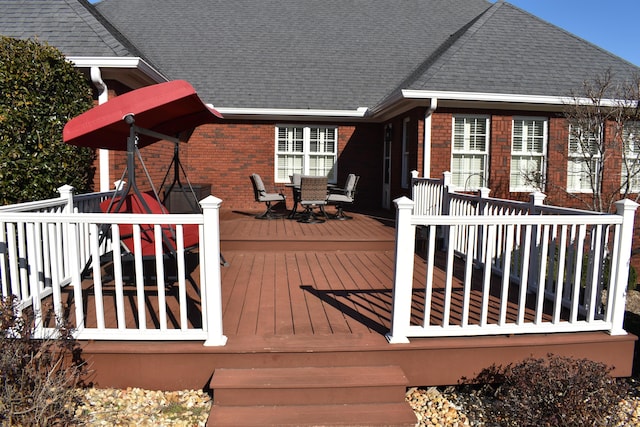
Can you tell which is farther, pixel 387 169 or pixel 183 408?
pixel 387 169

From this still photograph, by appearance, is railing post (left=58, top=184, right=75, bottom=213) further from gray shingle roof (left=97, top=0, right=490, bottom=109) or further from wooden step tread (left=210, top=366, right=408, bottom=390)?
gray shingle roof (left=97, top=0, right=490, bottom=109)

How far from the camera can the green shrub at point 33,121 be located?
5.33 metres

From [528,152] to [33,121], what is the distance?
8.60 metres

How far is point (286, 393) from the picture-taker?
2902 mm

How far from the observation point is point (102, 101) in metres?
6.70

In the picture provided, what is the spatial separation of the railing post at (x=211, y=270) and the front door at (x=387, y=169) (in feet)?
26.6

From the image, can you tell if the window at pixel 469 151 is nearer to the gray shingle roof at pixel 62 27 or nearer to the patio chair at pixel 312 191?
the patio chair at pixel 312 191

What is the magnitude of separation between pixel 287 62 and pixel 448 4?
709cm

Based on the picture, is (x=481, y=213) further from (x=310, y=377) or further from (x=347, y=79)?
(x=347, y=79)

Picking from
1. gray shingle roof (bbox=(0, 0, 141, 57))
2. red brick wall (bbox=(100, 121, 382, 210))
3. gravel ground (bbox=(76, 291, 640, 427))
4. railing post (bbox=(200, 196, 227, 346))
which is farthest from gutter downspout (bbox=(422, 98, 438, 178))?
railing post (bbox=(200, 196, 227, 346))

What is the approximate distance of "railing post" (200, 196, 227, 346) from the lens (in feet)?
9.77

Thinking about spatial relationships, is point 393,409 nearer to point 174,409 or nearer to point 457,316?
point 457,316

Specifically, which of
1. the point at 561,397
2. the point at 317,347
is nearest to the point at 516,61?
the point at 561,397

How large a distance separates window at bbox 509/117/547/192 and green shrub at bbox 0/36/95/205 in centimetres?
791
